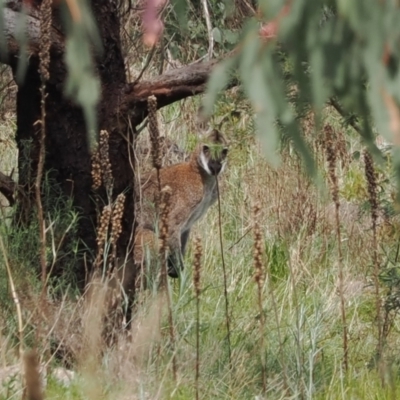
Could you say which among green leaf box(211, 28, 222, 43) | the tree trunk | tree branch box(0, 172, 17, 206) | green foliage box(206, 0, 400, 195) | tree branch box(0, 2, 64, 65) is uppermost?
green leaf box(211, 28, 222, 43)

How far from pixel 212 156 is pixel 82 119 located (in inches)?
114

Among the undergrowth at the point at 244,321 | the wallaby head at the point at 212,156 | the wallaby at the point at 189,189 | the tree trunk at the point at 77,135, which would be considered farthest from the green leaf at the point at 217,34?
the wallaby at the point at 189,189

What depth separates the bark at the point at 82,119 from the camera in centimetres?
566

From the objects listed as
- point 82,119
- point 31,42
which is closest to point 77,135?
point 82,119

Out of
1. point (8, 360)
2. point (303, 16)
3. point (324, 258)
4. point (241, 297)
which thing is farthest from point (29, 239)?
point (303, 16)

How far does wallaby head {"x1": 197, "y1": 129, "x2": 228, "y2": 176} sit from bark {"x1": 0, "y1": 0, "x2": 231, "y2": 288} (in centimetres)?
212

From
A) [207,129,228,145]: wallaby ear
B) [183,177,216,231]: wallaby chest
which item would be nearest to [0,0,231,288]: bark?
[207,129,228,145]: wallaby ear

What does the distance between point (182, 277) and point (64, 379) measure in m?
1.55

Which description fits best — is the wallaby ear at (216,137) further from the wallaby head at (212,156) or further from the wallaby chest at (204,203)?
the wallaby chest at (204,203)

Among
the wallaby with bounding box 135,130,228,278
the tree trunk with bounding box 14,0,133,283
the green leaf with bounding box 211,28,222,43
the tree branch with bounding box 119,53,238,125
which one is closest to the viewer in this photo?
the tree branch with bounding box 119,53,238,125

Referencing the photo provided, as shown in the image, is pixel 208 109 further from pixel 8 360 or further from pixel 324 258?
pixel 324 258

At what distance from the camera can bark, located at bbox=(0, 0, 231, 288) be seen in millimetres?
5664

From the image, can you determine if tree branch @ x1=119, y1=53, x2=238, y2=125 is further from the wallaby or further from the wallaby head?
the wallaby

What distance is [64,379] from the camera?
4734 millimetres
